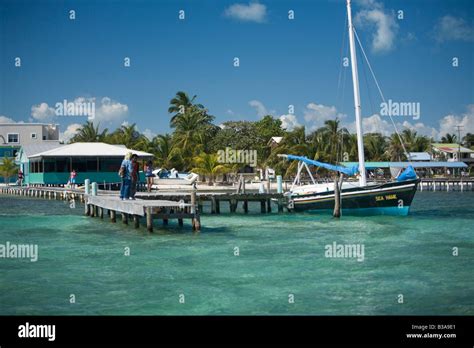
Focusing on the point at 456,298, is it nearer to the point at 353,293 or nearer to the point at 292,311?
the point at 353,293

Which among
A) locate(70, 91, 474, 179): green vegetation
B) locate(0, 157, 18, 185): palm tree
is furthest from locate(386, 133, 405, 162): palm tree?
locate(0, 157, 18, 185): palm tree

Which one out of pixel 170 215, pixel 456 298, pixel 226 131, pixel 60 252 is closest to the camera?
pixel 456 298

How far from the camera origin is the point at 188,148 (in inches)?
2699

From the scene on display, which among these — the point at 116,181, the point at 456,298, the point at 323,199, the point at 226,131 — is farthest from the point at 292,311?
the point at 226,131

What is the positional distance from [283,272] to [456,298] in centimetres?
451

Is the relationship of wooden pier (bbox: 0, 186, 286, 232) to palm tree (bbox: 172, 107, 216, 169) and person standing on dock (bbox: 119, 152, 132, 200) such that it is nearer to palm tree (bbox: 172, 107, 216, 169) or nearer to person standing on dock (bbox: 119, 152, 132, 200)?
person standing on dock (bbox: 119, 152, 132, 200)

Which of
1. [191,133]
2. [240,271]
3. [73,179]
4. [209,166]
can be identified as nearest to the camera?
[240,271]

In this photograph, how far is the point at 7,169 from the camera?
7038 centimetres

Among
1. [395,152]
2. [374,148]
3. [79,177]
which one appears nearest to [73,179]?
[79,177]
